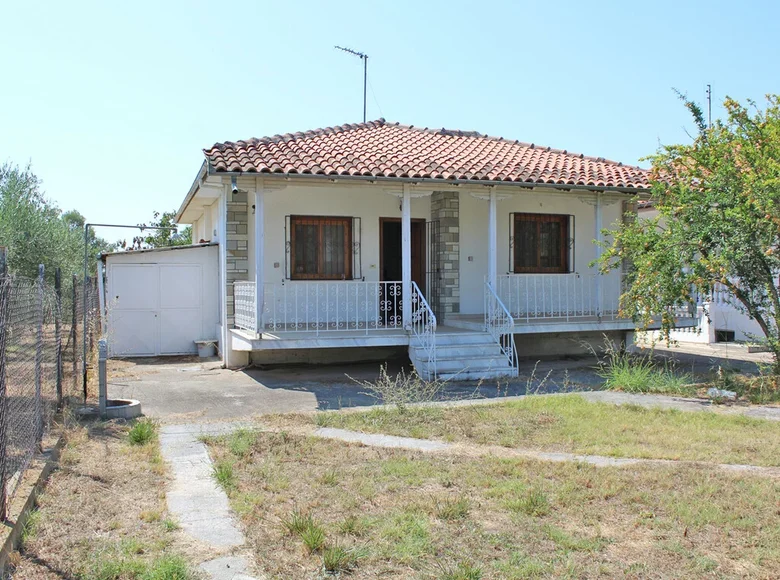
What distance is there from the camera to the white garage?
1438 centimetres

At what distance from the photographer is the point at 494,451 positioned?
6.60 meters

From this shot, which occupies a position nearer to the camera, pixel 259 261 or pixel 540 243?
pixel 259 261

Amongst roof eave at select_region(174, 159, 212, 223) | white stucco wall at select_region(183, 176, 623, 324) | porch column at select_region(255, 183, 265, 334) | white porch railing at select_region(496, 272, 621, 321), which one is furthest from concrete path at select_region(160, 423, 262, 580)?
white porch railing at select_region(496, 272, 621, 321)

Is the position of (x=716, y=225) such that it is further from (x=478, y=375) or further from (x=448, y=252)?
(x=448, y=252)

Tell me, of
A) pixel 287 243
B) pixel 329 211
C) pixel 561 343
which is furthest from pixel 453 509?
pixel 561 343

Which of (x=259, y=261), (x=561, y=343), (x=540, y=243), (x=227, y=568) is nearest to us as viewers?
(x=227, y=568)

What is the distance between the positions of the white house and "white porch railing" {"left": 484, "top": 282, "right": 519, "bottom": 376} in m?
0.04

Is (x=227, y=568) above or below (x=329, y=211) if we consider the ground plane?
below

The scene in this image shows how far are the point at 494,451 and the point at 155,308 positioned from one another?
9.95 m

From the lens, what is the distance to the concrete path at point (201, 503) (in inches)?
158

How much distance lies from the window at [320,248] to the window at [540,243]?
354 centimetres

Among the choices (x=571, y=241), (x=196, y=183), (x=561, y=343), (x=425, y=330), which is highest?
(x=196, y=183)

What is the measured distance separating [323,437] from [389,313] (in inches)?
270

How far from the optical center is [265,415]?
8367 mm
